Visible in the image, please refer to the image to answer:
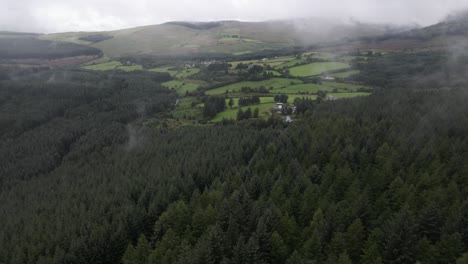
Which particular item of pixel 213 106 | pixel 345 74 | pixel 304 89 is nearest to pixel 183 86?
pixel 213 106

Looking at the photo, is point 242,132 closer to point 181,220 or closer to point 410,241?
point 181,220

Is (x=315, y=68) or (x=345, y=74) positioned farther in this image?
(x=315, y=68)

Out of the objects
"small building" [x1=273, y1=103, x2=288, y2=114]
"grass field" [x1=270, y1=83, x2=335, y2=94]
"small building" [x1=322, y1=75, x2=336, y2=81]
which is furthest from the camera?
"small building" [x1=322, y1=75, x2=336, y2=81]

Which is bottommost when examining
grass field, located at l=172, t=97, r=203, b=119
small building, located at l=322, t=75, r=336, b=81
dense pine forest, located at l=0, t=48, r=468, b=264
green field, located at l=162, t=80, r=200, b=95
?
dense pine forest, located at l=0, t=48, r=468, b=264

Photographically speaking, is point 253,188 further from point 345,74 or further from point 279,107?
point 345,74

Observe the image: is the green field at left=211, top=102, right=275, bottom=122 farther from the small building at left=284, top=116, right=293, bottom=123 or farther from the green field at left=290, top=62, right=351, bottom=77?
the green field at left=290, top=62, right=351, bottom=77

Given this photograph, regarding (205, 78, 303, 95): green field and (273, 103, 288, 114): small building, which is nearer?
(273, 103, 288, 114): small building

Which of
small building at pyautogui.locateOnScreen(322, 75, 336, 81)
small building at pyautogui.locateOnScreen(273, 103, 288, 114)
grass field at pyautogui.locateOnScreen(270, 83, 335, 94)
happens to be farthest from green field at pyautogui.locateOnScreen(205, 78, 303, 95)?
small building at pyautogui.locateOnScreen(273, 103, 288, 114)
